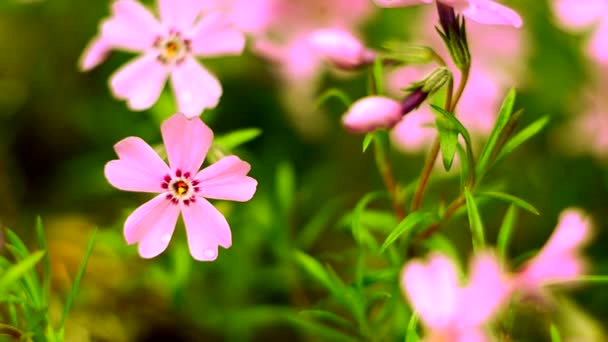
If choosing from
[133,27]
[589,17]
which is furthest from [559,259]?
[589,17]

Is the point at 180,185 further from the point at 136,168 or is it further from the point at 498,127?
the point at 498,127

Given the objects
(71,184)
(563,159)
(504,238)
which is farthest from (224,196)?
(563,159)

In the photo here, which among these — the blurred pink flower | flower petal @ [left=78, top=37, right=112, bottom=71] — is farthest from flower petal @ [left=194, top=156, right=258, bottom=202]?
the blurred pink flower

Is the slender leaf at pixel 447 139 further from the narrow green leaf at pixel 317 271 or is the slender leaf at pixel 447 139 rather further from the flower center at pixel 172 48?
the flower center at pixel 172 48

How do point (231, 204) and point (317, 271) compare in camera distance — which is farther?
point (231, 204)

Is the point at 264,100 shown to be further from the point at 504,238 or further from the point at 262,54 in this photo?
the point at 504,238

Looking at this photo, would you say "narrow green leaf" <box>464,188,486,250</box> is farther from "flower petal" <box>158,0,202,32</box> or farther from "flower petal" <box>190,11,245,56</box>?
"flower petal" <box>158,0,202,32</box>
